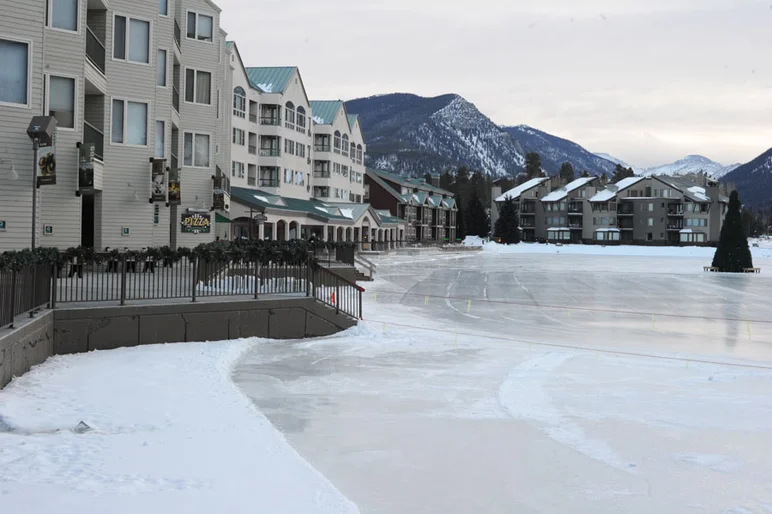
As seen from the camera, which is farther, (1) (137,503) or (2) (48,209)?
(2) (48,209)

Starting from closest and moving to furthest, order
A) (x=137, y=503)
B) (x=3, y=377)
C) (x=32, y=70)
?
(x=137, y=503) < (x=3, y=377) < (x=32, y=70)

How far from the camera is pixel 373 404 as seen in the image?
12.6 m

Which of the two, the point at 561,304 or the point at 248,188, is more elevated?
the point at 248,188

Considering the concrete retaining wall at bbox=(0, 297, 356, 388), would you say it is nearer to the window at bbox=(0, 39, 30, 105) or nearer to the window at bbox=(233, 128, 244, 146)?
the window at bbox=(0, 39, 30, 105)

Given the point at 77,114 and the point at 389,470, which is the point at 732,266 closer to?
the point at 77,114

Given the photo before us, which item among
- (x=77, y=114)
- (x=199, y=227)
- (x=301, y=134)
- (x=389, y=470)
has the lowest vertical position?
(x=389, y=470)

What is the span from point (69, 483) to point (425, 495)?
141 inches

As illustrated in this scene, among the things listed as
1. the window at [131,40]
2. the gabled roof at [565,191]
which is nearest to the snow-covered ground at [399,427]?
A: the window at [131,40]

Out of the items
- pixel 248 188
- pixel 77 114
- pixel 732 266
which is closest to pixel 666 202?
pixel 732 266

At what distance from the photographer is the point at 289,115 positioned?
71.5 meters

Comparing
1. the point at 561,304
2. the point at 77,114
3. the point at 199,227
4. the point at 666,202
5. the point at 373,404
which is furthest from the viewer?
the point at 666,202

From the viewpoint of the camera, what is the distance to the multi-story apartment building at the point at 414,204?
125062 millimetres

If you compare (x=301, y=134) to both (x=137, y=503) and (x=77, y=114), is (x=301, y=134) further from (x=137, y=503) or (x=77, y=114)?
(x=137, y=503)

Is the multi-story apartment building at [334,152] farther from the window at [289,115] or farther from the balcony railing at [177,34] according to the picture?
the balcony railing at [177,34]
